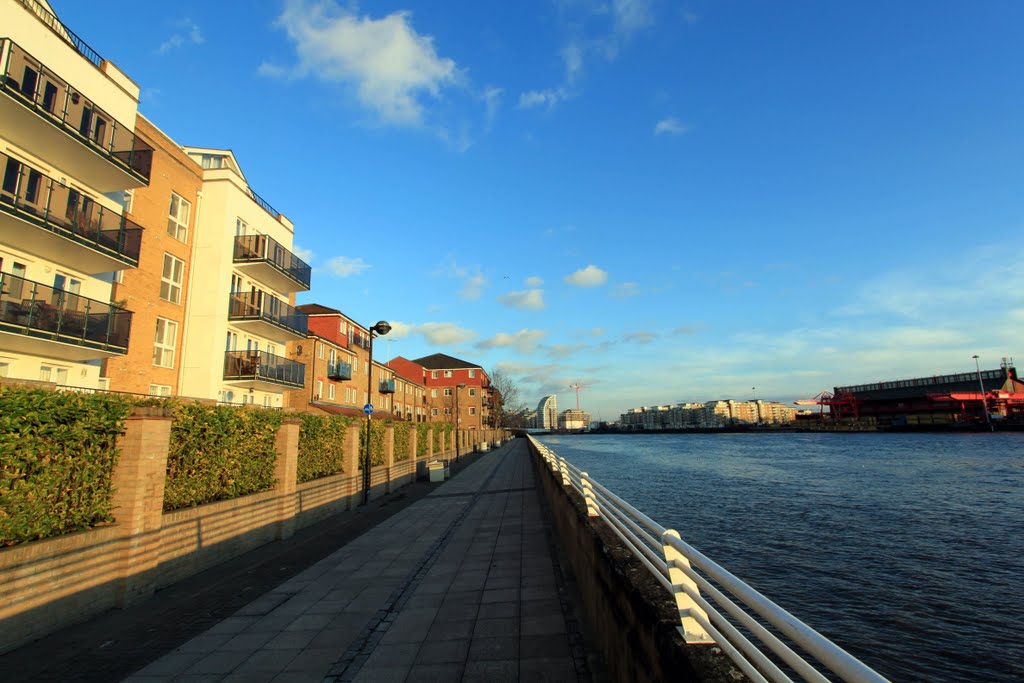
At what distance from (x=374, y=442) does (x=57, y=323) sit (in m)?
10.7

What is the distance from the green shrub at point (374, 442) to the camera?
1962 cm

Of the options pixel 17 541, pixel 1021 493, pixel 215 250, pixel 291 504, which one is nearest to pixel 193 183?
pixel 215 250

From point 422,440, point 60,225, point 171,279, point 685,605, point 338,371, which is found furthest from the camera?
point 338,371

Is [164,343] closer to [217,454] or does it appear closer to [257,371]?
[257,371]

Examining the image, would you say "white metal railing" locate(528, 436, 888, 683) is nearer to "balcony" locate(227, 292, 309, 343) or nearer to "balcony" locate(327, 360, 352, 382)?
"balcony" locate(227, 292, 309, 343)

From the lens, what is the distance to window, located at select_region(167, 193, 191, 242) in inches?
818

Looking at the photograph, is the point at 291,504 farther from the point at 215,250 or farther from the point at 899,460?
the point at 899,460

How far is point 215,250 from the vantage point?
2225cm

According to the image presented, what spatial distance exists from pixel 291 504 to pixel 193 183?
16613mm

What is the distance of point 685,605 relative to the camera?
9.76 ft

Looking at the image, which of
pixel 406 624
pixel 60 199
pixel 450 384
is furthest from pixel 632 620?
pixel 450 384

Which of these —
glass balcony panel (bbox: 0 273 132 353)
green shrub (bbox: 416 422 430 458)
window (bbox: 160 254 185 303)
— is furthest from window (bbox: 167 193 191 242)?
green shrub (bbox: 416 422 430 458)

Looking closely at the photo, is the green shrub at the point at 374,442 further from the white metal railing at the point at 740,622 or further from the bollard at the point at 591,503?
the white metal railing at the point at 740,622

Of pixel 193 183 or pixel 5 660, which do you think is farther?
pixel 193 183
